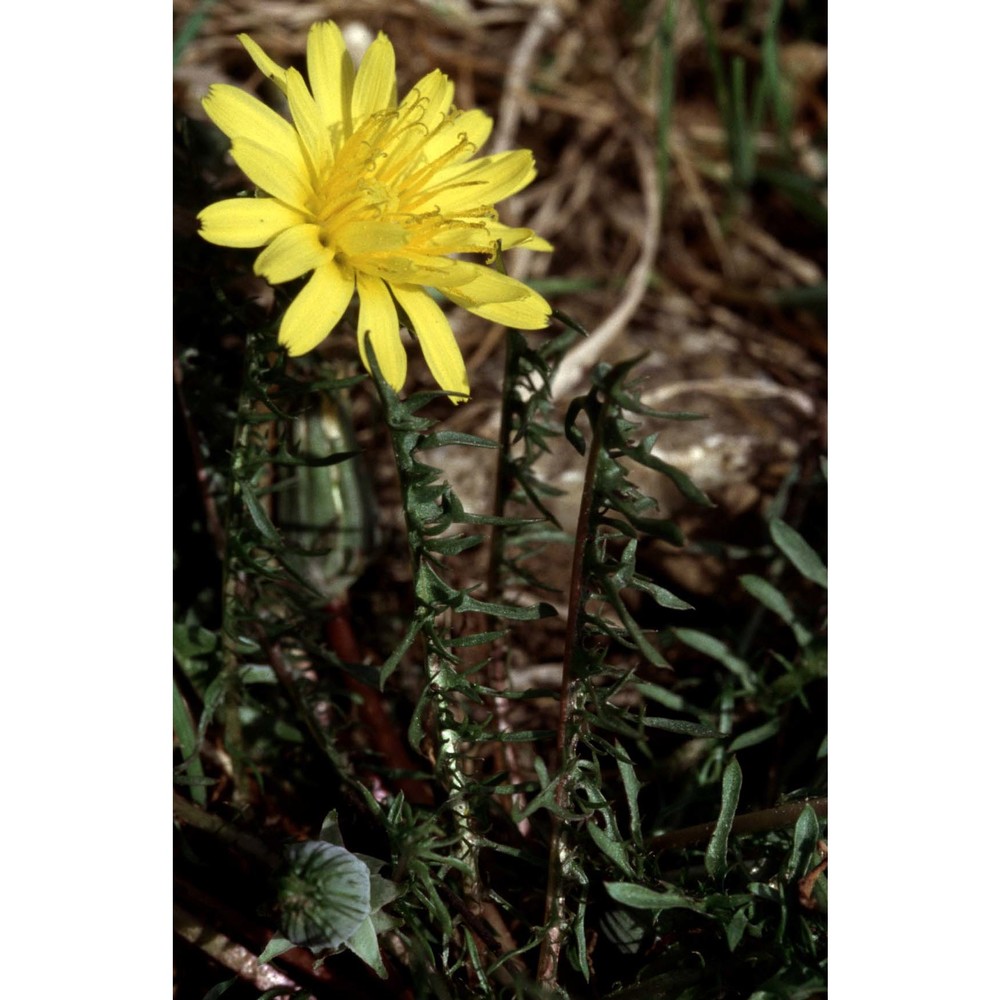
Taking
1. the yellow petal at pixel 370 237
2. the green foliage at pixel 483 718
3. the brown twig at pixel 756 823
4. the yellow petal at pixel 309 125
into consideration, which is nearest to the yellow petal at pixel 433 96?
the yellow petal at pixel 309 125

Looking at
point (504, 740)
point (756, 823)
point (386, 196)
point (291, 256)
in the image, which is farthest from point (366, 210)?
point (756, 823)

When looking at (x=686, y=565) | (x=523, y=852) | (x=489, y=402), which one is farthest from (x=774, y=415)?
(x=523, y=852)

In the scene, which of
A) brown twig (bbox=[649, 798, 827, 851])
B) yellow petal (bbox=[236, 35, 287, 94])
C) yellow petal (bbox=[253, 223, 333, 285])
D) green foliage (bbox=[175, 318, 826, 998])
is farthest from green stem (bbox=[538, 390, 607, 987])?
yellow petal (bbox=[236, 35, 287, 94])

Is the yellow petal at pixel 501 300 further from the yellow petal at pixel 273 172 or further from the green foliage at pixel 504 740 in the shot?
the yellow petal at pixel 273 172

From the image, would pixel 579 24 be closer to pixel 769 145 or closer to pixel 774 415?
pixel 769 145

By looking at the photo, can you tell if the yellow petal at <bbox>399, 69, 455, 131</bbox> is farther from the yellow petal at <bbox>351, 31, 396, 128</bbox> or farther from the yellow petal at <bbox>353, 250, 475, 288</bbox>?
the yellow petal at <bbox>353, 250, 475, 288</bbox>

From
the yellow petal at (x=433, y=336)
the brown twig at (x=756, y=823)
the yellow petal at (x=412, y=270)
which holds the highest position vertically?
the yellow petal at (x=412, y=270)
